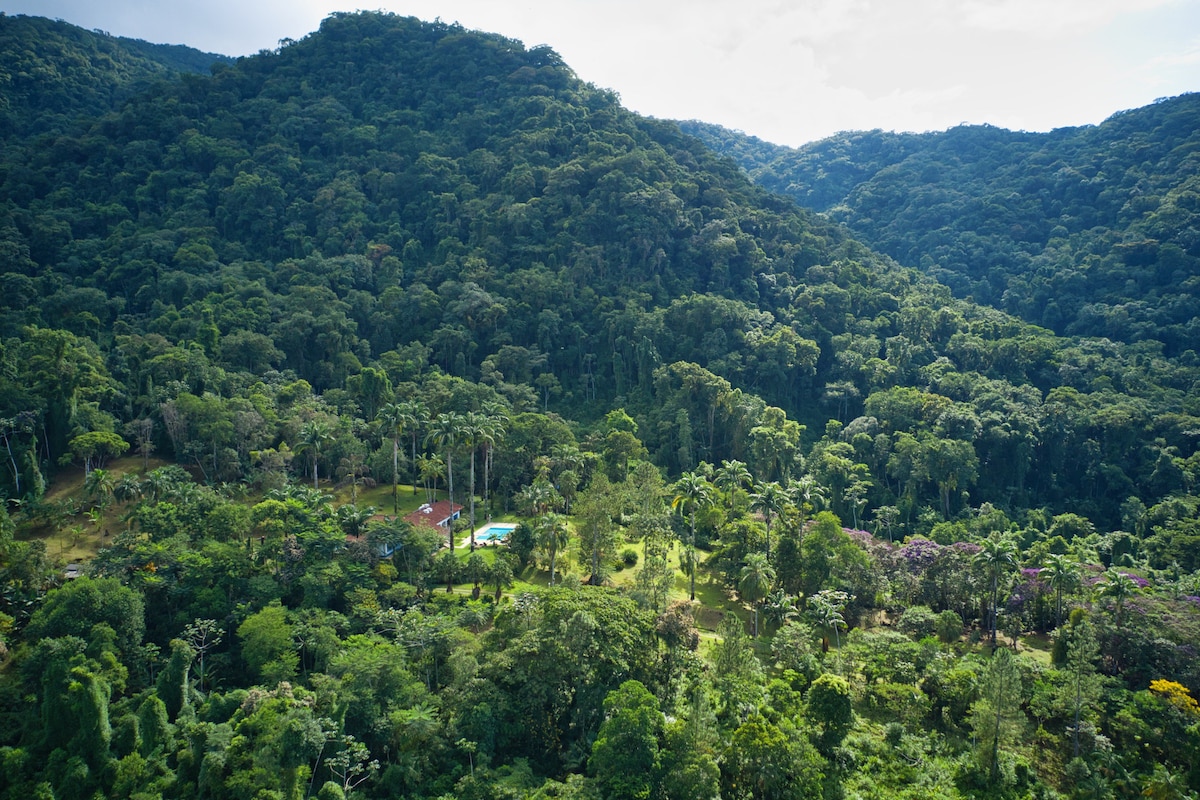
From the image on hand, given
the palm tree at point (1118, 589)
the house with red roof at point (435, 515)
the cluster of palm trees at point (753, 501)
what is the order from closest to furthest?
the palm tree at point (1118, 589), the cluster of palm trees at point (753, 501), the house with red roof at point (435, 515)

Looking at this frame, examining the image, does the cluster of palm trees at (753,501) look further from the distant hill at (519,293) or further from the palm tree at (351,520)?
the palm tree at (351,520)

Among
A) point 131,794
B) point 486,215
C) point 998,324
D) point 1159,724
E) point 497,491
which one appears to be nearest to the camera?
point 131,794

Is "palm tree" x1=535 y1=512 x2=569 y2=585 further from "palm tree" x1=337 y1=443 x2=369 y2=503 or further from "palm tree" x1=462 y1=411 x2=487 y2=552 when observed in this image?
"palm tree" x1=337 y1=443 x2=369 y2=503

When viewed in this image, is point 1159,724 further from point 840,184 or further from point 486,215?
point 840,184

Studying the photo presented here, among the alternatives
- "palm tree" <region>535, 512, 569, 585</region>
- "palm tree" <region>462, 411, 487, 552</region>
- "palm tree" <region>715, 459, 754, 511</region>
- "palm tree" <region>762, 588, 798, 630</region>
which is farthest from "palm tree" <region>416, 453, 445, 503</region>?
"palm tree" <region>762, 588, 798, 630</region>

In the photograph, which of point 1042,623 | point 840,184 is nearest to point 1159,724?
point 1042,623

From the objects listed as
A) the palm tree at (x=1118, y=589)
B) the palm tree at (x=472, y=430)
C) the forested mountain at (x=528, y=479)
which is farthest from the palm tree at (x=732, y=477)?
the palm tree at (x=1118, y=589)
